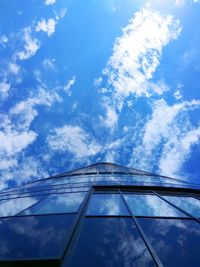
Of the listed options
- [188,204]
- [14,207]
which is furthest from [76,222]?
[188,204]

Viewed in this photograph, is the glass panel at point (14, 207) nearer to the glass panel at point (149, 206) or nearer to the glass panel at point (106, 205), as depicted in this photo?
the glass panel at point (106, 205)

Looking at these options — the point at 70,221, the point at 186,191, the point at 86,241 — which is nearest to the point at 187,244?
the point at 86,241

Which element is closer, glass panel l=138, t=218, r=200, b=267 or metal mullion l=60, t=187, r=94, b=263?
glass panel l=138, t=218, r=200, b=267

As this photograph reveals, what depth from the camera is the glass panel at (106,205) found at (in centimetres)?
646

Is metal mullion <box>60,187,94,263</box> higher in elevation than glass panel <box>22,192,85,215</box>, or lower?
lower

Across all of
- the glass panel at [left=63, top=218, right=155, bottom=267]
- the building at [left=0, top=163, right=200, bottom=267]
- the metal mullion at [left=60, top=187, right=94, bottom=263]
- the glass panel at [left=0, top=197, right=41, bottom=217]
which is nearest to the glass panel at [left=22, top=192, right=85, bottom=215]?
the building at [left=0, top=163, right=200, bottom=267]

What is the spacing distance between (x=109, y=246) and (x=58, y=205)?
327cm

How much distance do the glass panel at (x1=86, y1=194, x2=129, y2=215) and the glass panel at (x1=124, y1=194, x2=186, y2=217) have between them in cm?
27

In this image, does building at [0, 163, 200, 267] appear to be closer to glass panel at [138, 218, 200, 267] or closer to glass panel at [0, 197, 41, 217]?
glass panel at [138, 218, 200, 267]

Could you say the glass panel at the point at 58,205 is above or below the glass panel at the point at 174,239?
above

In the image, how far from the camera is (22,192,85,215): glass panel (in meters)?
6.86

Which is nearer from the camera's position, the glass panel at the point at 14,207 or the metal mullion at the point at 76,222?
the metal mullion at the point at 76,222

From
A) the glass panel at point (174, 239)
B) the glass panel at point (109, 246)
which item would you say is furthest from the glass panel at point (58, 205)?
the glass panel at point (174, 239)

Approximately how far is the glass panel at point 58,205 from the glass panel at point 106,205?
1.37 ft
